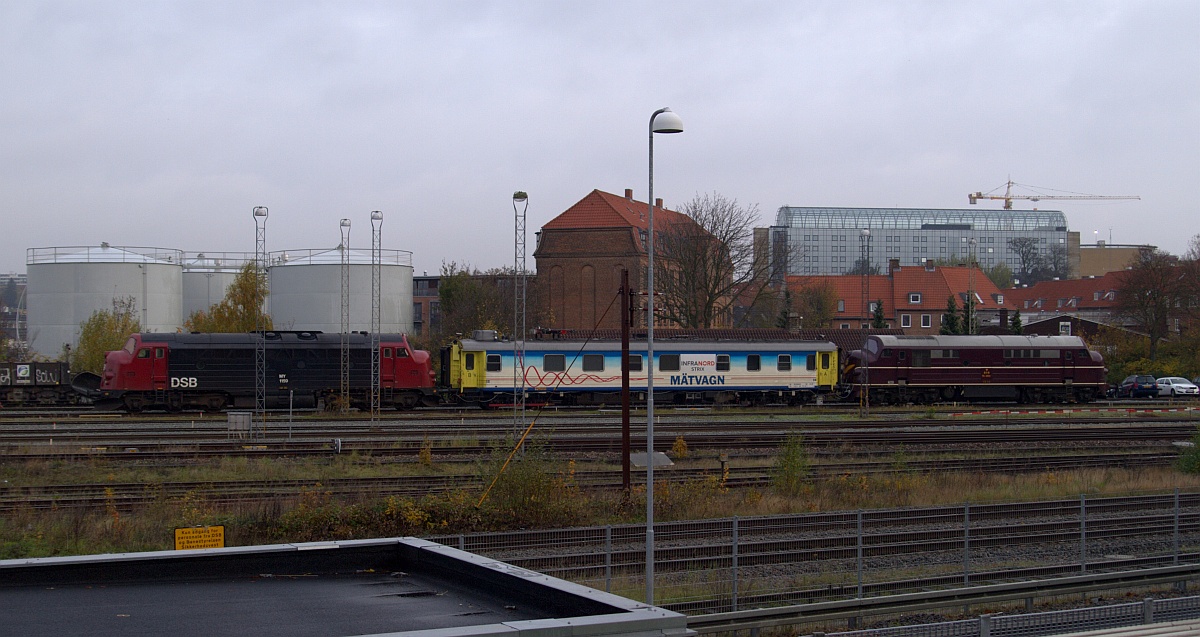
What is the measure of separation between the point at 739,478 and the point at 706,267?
41211 mm

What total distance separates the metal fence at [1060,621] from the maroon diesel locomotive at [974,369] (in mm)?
36075

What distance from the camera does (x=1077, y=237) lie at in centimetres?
16588

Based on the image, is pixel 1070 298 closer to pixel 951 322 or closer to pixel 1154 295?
pixel 951 322

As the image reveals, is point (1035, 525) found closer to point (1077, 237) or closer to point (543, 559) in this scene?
point (543, 559)

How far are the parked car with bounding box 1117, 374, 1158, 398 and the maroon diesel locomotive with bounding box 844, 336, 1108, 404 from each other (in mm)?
9945

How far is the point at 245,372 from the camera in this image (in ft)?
134

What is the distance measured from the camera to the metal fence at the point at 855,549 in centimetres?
1400

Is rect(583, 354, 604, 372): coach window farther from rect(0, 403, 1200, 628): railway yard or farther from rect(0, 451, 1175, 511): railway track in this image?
rect(0, 451, 1175, 511): railway track

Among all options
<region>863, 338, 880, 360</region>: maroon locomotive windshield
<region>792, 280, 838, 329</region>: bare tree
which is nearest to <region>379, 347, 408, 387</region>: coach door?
<region>863, 338, 880, 360</region>: maroon locomotive windshield

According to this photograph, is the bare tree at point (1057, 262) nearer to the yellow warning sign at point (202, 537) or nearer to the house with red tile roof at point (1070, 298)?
the house with red tile roof at point (1070, 298)

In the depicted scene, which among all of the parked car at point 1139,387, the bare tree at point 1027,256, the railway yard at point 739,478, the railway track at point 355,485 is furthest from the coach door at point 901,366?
the bare tree at point 1027,256

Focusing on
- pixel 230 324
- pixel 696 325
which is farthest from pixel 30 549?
pixel 696 325

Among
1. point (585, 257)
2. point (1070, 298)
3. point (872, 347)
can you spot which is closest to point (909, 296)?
point (1070, 298)

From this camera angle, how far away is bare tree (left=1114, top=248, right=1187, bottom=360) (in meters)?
65.6
